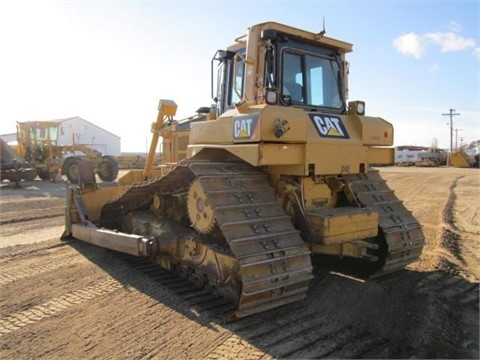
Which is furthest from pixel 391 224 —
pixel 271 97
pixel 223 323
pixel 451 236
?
pixel 451 236

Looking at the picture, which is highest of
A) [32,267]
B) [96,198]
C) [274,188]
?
[274,188]

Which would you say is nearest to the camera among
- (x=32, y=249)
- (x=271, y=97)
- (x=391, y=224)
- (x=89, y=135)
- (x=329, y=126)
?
(x=271, y=97)

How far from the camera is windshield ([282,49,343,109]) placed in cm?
515

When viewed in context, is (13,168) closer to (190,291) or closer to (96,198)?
(96,198)

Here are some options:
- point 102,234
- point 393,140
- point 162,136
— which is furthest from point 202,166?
point 162,136

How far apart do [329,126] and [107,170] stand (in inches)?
670

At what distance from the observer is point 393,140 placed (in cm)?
580

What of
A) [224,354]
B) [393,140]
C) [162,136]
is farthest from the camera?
[162,136]

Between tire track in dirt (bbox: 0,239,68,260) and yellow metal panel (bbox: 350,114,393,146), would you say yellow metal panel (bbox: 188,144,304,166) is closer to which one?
yellow metal panel (bbox: 350,114,393,146)

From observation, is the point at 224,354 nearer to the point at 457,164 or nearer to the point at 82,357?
the point at 82,357

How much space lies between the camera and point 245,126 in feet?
14.8

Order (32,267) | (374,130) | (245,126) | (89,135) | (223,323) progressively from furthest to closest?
(89,135) < (32,267) < (374,130) < (245,126) < (223,323)

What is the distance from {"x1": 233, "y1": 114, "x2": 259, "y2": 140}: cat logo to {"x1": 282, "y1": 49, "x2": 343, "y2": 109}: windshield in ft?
2.53

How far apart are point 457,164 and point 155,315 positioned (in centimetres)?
4163
